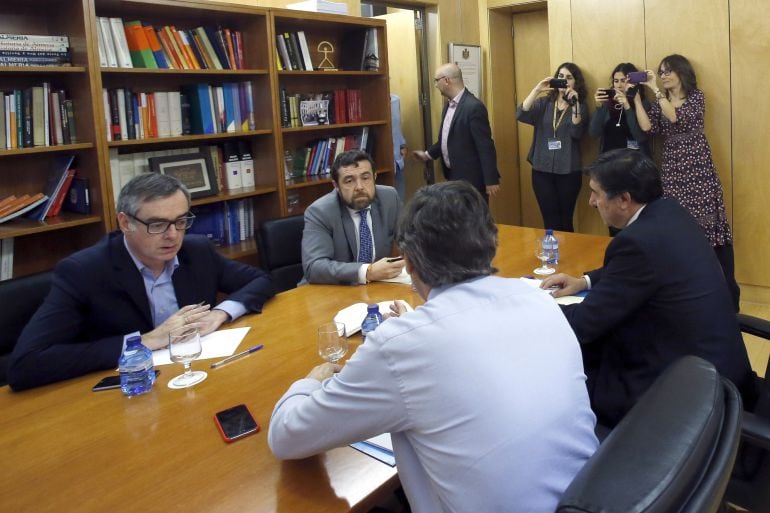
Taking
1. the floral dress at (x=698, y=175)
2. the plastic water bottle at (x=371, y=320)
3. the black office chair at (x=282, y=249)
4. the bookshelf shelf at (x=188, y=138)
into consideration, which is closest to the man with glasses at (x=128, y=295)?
the plastic water bottle at (x=371, y=320)

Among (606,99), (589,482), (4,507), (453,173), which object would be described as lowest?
(4,507)

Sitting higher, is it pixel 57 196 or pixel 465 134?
pixel 465 134

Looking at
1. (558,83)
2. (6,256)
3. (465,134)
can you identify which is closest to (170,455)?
(6,256)

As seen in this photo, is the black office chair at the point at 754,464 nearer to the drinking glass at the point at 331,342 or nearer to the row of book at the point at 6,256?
the drinking glass at the point at 331,342

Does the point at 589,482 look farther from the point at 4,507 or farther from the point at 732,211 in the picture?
the point at 732,211

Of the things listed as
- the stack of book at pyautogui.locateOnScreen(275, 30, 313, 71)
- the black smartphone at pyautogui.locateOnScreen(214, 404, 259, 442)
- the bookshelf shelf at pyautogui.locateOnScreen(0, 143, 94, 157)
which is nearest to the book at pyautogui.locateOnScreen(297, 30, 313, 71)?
the stack of book at pyautogui.locateOnScreen(275, 30, 313, 71)

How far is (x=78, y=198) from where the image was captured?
10.5 feet

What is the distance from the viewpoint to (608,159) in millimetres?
2053

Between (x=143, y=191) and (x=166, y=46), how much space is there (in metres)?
1.82

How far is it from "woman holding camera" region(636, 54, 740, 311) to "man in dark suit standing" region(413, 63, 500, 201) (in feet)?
4.10

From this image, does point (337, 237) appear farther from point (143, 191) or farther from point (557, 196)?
point (557, 196)

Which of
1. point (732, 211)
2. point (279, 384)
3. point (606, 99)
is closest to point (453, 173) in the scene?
point (606, 99)

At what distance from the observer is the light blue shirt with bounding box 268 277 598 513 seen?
3.23 ft

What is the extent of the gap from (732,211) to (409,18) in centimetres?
293
